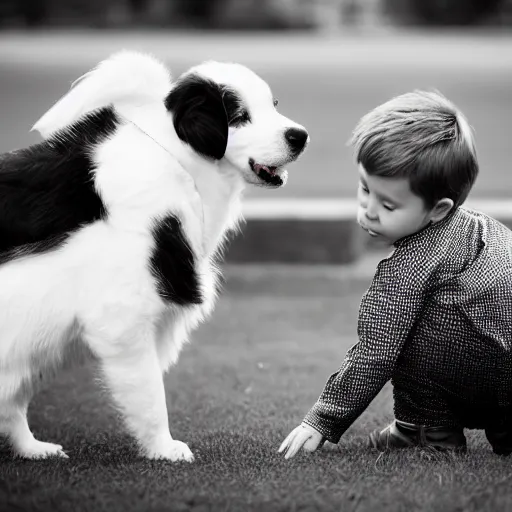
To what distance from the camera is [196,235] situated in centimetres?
312

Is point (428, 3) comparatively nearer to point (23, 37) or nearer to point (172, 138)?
point (23, 37)

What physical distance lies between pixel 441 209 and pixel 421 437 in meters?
0.78

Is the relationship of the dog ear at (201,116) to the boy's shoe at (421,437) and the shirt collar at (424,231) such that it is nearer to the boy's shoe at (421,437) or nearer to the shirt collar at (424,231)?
the shirt collar at (424,231)

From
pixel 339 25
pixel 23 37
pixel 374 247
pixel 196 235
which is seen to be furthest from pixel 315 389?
pixel 339 25

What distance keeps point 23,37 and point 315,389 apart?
26.1 m

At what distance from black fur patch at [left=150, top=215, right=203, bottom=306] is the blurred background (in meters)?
4.98

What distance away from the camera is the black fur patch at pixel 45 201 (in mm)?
2986

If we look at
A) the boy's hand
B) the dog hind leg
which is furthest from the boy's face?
the dog hind leg

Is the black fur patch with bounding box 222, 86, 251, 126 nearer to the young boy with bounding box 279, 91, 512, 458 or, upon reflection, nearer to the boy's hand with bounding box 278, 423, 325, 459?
the young boy with bounding box 279, 91, 512, 458

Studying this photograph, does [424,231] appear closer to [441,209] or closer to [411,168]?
[441,209]

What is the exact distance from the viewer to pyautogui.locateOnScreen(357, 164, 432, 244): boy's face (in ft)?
10.0

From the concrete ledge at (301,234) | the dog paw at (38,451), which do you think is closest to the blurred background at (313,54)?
the concrete ledge at (301,234)

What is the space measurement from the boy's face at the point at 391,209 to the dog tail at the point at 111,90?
0.77 metres

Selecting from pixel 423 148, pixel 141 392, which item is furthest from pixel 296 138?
pixel 141 392
